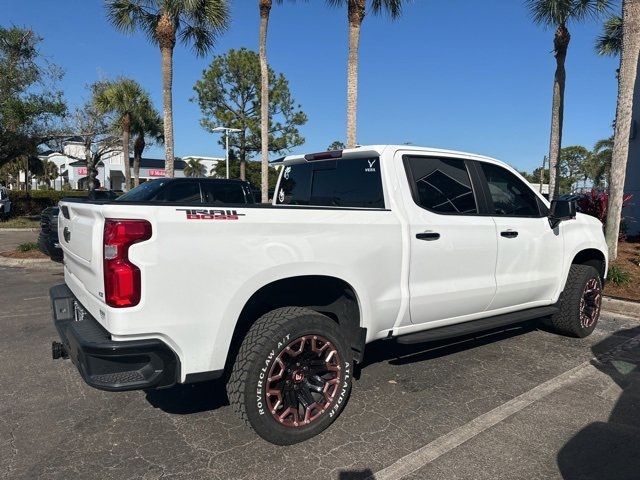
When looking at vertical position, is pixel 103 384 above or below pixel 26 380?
above

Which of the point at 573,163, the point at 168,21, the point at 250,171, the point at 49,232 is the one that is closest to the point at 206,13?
the point at 168,21

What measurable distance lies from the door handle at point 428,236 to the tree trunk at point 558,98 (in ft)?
40.1

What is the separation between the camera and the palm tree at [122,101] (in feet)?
83.1

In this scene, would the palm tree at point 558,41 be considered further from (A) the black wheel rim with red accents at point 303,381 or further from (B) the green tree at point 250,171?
(B) the green tree at point 250,171

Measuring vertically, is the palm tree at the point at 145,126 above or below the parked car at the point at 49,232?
above

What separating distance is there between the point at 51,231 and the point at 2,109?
10801 millimetres

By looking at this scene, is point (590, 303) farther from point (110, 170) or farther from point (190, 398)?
point (110, 170)

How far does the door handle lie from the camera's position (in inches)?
143

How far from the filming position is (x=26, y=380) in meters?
4.13

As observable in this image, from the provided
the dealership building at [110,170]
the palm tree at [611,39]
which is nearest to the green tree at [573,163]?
the dealership building at [110,170]

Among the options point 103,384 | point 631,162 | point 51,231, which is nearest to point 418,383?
point 103,384

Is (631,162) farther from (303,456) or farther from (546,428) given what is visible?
(303,456)

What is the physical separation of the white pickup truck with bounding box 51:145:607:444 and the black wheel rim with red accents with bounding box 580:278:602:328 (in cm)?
65

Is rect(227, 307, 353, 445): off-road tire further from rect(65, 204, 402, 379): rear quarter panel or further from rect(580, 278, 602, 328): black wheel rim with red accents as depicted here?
rect(580, 278, 602, 328): black wheel rim with red accents
